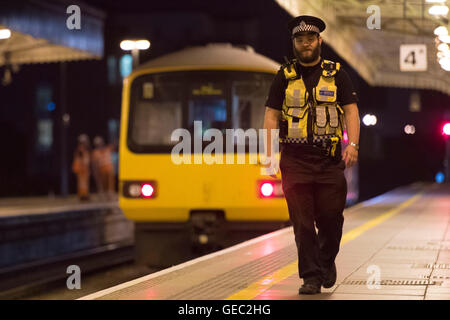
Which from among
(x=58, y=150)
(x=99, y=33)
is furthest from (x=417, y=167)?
(x=99, y=33)

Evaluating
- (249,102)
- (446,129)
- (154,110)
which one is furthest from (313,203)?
(446,129)

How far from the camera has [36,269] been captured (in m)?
15.8

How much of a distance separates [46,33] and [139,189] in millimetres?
8538

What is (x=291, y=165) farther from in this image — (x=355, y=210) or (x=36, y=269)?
(x=355, y=210)

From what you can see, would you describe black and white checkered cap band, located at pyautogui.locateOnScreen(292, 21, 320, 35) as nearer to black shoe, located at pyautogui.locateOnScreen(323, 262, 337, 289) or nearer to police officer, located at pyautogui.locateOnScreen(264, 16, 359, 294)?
police officer, located at pyautogui.locateOnScreen(264, 16, 359, 294)

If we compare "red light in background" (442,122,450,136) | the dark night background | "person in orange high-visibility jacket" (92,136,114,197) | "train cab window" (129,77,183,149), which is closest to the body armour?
"train cab window" (129,77,183,149)

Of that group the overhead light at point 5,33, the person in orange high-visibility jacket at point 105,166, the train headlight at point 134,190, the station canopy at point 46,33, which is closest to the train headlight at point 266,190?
the train headlight at point 134,190

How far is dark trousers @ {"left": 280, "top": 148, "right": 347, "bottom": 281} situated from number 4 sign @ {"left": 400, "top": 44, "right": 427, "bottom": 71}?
1878 centimetres

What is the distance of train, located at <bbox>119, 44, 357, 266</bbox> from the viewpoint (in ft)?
38.5

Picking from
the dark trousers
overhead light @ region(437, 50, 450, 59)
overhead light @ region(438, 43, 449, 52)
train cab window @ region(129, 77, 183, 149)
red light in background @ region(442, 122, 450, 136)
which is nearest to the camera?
the dark trousers

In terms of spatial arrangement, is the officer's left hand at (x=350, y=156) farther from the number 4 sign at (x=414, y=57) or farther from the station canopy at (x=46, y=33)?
the number 4 sign at (x=414, y=57)

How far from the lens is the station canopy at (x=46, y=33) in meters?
17.8

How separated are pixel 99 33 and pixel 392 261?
51.6 ft

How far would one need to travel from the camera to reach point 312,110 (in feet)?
19.5
